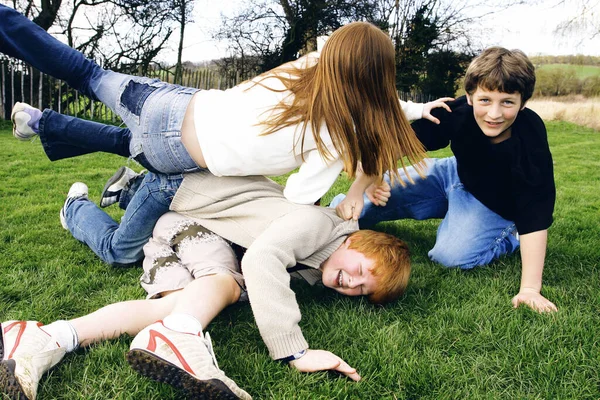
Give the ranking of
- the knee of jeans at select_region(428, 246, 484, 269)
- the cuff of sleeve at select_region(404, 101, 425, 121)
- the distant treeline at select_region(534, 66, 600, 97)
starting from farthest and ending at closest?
the distant treeline at select_region(534, 66, 600, 97) → the knee of jeans at select_region(428, 246, 484, 269) → the cuff of sleeve at select_region(404, 101, 425, 121)

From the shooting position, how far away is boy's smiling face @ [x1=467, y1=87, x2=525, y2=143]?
8.88 ft

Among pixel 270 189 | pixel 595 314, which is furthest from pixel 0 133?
pixel 595 314

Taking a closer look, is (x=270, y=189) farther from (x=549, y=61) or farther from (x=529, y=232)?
(x=549, y=61)

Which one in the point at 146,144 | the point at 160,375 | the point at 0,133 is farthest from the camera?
the point at 0,133

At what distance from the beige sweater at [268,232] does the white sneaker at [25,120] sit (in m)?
0.96

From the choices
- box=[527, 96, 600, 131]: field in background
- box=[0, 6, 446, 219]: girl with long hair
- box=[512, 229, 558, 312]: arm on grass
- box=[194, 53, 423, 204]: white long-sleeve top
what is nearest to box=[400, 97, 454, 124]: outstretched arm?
box=[0, 6, 446, 219]: girl with long hair

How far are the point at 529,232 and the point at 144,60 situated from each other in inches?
439

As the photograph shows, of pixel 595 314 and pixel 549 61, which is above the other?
pixel 549 61

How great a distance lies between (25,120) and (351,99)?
1.84 meters

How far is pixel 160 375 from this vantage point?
5.24ft

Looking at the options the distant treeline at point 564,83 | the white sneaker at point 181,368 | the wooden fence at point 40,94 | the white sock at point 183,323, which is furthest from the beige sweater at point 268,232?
the distant treeline at point 564,83

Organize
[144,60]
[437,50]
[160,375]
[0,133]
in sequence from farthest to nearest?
[437,50], [144,60], [0,133], [160,375]

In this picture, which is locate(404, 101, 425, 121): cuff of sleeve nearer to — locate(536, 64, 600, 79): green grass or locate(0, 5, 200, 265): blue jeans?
locate(0, 5, 200, 265): blue jeans

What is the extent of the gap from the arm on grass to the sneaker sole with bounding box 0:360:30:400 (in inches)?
84.2
